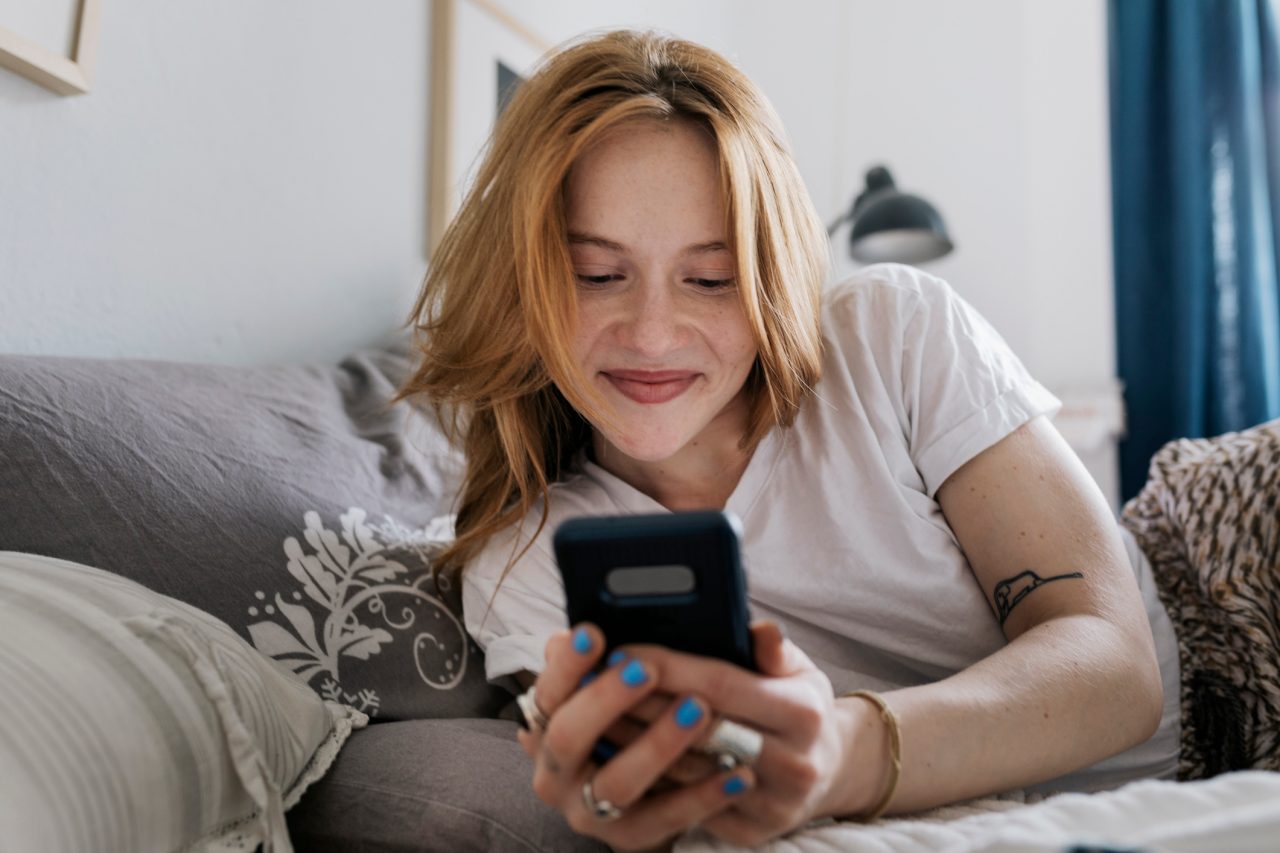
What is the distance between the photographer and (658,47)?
981mm

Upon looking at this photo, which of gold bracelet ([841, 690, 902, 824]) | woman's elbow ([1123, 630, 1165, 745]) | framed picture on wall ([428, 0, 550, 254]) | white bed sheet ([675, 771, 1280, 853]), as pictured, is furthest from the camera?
framed picture on wall ([428, 0, 550, 254])

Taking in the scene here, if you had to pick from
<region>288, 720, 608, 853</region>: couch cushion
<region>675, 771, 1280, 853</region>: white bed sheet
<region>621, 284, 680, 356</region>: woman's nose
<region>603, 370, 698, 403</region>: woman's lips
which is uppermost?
<region>621, 284, 680, 356</region>: woman's nose

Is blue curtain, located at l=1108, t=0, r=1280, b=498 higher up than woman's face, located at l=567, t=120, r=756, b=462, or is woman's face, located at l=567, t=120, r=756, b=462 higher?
blue curtain, located at l=1108, t=0, r=1280, b=498

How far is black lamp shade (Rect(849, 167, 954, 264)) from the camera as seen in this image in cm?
220

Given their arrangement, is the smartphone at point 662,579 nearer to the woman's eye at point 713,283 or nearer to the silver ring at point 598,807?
the silver ring at point 598,807

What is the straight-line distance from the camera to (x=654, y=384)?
3.08 feet

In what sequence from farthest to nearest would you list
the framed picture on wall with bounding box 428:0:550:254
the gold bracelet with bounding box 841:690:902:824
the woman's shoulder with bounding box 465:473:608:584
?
the framed picture on wall with bounding box 428:0:550:254, the woman's shoulder with bounding box 465:473:608:584, the gold bracelet with bounding box 841:690:902:824

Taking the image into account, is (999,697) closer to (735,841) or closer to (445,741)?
(735,841)

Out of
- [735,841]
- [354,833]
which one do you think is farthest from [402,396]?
[735,841]

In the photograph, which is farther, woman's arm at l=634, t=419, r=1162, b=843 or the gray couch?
the gray couch

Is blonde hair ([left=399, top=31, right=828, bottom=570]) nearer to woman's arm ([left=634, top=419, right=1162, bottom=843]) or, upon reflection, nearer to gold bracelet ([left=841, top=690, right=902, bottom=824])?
woman's arm ([left=634, top=419, right=1162, bottom=843])

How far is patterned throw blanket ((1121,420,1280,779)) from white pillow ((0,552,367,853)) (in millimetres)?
841

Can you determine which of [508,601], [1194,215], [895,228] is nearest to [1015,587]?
[508,601]

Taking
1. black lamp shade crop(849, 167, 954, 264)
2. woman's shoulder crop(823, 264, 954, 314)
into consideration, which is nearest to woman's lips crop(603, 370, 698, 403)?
woman's shoulder crop(823, 264, 954, 314)
